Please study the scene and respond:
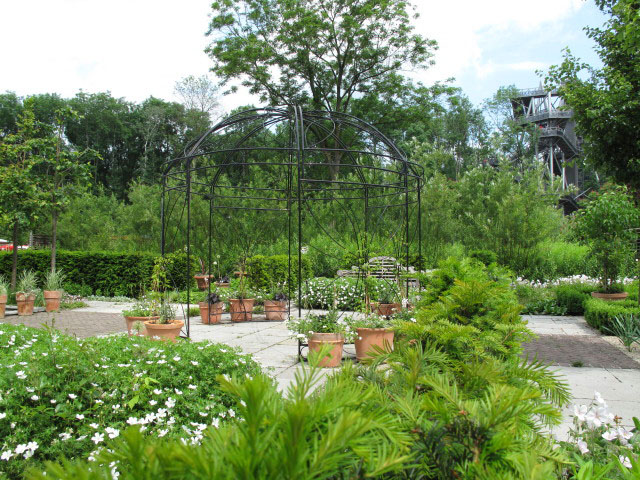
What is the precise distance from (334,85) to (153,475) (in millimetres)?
21212

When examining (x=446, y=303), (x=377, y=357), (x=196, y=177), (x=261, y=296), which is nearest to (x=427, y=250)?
(x=261, y=296)

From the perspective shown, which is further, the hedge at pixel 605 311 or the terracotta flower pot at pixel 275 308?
the terracotta flower pot at pixel 275 308

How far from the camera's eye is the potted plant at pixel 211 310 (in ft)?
26.4

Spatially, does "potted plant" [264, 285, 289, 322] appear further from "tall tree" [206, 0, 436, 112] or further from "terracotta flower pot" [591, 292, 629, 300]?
"tall tree" [206, 0, 436, 112]

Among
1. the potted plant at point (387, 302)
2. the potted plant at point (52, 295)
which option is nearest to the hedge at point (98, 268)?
the potted plant at point (52, 295)

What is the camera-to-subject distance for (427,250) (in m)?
13.9

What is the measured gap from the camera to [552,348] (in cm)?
601

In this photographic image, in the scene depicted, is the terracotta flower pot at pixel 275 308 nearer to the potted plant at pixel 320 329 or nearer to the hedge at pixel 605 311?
the potted plant at pixel 320 329

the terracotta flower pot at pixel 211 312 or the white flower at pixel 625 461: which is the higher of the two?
the white flower at pixel 625 461

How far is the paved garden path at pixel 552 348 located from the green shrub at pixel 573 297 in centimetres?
48

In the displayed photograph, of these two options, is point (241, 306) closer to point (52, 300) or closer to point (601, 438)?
point (52, 300)

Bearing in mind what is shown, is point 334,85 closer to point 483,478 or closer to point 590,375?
point 590,375

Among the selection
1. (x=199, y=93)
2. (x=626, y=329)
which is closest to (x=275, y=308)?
(x=626, y=329)

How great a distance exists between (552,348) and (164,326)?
16.1 ft
